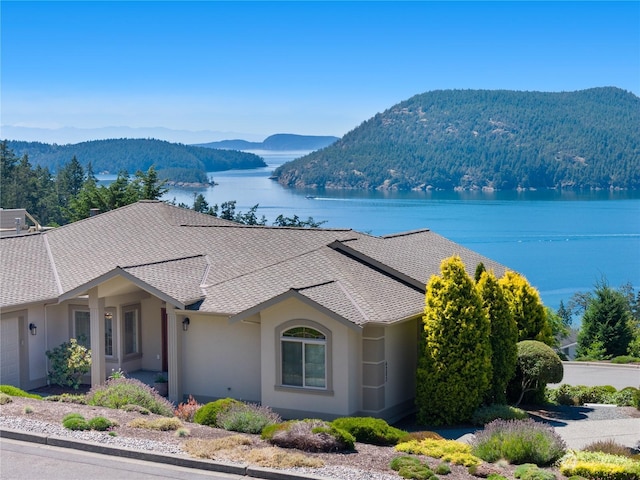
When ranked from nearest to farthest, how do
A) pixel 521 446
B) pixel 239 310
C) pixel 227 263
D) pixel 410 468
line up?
pixel 410 468 → pixel 521 446 → pixel 239 310 → pixel 227 263

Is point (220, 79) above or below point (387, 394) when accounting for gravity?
above

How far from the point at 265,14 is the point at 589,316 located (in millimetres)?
20369

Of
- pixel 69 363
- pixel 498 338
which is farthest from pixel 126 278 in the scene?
pixel 498 338

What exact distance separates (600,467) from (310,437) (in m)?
4.19

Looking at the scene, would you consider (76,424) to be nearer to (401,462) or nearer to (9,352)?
(401,462)

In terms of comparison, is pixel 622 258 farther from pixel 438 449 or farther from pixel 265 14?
pixel 438 449

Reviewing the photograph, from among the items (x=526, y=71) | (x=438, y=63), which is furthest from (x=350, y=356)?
(x=526, y=71)

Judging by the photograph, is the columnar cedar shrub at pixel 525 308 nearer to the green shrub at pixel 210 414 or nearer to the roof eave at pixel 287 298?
the roof eave at pixel 287 298

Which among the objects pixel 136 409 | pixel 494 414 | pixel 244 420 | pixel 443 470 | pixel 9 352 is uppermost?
pixel 443 470

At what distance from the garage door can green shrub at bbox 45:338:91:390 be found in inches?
37.1

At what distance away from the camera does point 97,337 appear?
72.9ft

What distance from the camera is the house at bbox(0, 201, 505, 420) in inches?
752

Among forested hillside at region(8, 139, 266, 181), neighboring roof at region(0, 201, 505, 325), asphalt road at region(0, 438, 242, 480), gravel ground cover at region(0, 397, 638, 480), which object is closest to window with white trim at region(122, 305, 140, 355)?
neighboring roof at region(0, 201, 505, 325)

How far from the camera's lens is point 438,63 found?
396 ft
